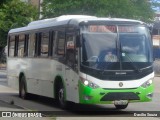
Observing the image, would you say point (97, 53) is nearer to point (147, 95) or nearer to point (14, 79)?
point (147, 95)

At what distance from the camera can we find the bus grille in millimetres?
14586

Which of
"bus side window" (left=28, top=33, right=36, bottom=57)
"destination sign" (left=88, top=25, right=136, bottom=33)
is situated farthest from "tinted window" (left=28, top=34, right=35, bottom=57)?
"destination sign" (left=88, top=25, right=136, bottom=33)

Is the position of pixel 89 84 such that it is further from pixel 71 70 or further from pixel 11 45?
pixel 11 45

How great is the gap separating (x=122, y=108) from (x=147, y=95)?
6.19 ft

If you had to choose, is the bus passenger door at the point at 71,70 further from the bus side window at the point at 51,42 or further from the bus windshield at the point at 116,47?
the bus side window at the point at 51,42

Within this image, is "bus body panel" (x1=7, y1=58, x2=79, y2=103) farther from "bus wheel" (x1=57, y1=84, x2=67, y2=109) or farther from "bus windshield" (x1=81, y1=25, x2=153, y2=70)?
"bus windshield" (x1=81, y1=25, x2=153, y2=70)

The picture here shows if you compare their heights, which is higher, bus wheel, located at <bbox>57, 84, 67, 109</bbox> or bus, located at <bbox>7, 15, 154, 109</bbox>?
bus, located at <bbox>7, 15, 154, 109</bbox>

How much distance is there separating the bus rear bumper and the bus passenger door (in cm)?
43

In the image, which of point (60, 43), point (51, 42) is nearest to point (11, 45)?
point (51, 42)

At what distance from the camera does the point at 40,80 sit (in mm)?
18906

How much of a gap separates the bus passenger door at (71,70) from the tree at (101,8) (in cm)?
1803

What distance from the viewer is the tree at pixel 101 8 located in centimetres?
3428

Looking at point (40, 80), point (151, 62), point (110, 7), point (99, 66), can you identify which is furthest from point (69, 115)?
point (110, 7)

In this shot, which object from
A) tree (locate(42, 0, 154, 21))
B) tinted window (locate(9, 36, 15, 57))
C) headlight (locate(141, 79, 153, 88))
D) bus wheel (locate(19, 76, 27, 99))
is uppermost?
tree (locate(42, 0, 154, 21))
